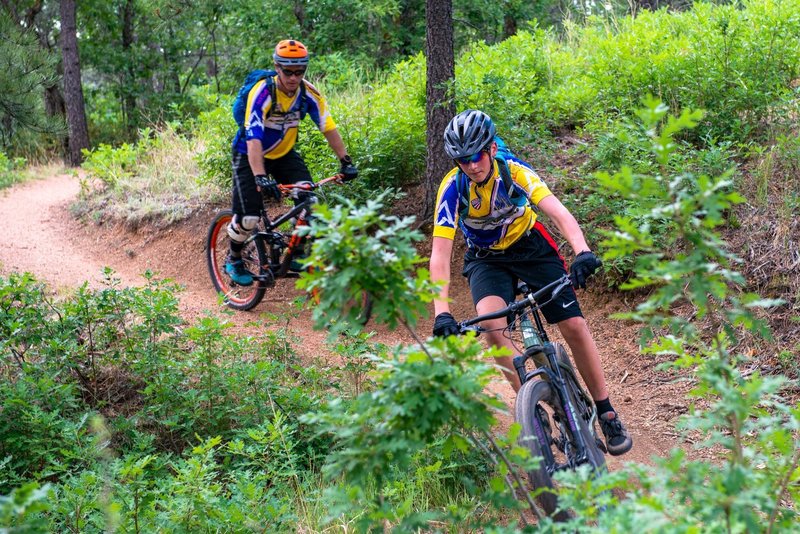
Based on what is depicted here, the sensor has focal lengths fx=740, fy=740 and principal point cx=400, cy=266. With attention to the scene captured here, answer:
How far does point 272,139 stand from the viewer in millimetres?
7180

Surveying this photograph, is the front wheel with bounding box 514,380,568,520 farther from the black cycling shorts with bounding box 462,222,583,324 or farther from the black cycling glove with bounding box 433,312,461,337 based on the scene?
the black cycling shorts with bounding box 462,222,583,324

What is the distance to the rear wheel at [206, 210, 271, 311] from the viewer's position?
766 cm

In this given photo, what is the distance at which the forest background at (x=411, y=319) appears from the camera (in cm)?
242

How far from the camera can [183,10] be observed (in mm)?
20047

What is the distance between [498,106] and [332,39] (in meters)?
7.81

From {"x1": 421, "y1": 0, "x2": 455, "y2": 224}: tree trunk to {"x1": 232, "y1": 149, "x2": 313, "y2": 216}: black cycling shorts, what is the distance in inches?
60.2

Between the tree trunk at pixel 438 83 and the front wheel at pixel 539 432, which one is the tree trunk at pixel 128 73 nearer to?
the tree trunk at pixel 438 83

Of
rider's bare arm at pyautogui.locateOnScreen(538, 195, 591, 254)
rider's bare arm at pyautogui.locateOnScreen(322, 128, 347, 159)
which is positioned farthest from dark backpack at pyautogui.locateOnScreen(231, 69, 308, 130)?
rider's bare arm at pyautogui.locateOnScreen(538, 195, 591, 254)

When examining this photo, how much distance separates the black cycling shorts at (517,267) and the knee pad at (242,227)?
3533 mm

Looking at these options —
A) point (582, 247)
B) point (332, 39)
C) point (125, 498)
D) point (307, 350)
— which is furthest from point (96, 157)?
point (582, 247)

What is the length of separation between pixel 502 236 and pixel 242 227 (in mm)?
3847

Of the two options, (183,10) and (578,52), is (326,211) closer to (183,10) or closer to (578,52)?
(578,52)

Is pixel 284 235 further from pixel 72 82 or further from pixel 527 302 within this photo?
pixel 72 82

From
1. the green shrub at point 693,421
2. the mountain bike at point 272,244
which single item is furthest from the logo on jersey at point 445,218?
the mountain bike at point 272,244
